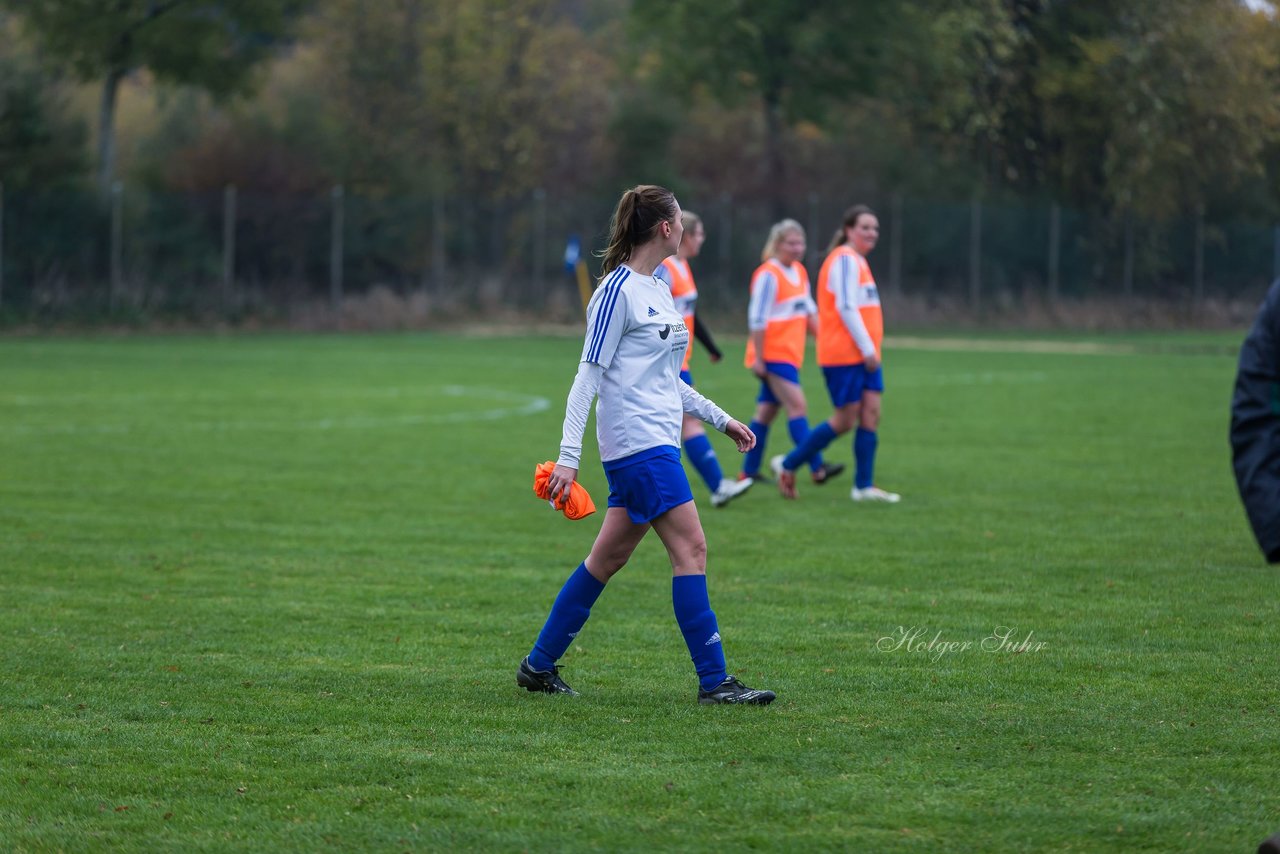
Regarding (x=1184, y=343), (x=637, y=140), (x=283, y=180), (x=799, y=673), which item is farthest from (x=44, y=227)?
(x=799, y=673)

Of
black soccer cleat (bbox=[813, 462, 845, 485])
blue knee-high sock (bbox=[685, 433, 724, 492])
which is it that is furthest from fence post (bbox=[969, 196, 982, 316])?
blue knee-high sock (bbox=[685, 433, 724, 492])

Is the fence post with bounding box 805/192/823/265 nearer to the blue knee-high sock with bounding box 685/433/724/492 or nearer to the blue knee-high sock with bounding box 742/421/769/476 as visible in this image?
the blue knee-high sock with bounding box 742/421/769/476

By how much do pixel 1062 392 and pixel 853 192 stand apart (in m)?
28.1

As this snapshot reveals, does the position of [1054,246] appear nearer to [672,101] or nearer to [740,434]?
[672,101]

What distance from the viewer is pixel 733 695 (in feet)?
20.2

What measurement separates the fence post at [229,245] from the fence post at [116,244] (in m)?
2.24

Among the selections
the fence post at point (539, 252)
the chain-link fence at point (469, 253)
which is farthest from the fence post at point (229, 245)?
the fence post at point (539, 252)

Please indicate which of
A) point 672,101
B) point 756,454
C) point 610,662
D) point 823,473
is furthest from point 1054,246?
point 610,662

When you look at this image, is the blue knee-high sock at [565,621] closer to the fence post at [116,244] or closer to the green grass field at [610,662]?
the green grass field at [610,662]

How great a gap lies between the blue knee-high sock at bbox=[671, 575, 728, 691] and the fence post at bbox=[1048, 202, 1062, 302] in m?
40.1

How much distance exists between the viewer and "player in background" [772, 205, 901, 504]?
12.0 meters

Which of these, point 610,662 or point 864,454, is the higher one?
point 864,454

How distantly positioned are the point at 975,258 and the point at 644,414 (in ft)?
129

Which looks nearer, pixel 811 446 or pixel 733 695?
pixel 733 695
